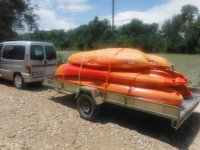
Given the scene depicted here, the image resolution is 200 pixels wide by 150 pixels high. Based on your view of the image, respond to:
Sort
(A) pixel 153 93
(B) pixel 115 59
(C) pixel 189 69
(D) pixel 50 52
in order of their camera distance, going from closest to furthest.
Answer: (A) pixel 153 93 → (B) pixel 115 59 → (D) pixel 50 52 → (C) pixel 189 69

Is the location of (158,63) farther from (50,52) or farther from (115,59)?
(50,52)

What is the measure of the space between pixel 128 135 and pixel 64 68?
328cm

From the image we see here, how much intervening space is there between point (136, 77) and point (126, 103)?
2.25 ft

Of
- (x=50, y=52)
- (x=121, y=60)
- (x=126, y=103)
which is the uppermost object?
(x=50, y=52)

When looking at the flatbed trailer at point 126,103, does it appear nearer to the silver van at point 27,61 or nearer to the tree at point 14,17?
the silver van at point 27,61

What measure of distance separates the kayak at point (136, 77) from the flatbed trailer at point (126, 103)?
350 millimetres

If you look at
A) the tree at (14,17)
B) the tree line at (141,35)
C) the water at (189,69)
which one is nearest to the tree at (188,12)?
the tree line at (141,35)

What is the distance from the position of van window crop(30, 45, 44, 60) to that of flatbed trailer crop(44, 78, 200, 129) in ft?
8.71

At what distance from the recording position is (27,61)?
34.8ft

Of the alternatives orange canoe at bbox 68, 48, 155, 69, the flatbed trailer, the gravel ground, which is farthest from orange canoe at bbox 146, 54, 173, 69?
the gravel ground

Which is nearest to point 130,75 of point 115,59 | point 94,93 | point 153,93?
point 115,59

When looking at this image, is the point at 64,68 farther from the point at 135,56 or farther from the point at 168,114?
the point at 168,114

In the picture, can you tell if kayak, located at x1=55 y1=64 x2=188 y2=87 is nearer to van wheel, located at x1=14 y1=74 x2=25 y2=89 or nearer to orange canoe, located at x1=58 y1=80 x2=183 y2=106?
orange canoe, located at x1=58 y1=80 x2=183 y2=106

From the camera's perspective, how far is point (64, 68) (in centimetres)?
857
